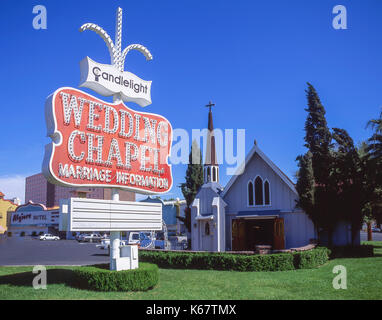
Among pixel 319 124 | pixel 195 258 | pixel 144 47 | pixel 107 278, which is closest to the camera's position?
pixel 107 278

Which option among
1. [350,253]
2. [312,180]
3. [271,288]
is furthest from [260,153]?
[271,288]

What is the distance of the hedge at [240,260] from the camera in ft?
57.1

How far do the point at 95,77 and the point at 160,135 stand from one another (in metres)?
3.83

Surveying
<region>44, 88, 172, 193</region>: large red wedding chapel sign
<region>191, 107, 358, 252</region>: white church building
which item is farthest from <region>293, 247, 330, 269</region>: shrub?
<region>44, 88, 172, 193</region>: large red wedding chapel sign

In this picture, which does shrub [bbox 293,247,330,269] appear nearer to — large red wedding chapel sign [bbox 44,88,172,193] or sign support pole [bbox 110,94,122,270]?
large red wedding chapel sign [bbox 44,88,172,193]

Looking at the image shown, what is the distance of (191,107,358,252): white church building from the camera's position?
2419 centimetres

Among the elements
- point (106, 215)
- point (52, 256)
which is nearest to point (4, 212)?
point (52, 256)

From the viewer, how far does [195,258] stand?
18906 mm

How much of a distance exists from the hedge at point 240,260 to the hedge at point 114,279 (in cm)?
609

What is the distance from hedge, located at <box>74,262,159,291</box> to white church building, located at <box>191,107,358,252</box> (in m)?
13.4

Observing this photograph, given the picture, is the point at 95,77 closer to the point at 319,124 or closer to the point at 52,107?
the point at 52,107

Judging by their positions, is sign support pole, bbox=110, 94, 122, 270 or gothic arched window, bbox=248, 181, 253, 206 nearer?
sign support pole, bbox=110, 94, 122, 270

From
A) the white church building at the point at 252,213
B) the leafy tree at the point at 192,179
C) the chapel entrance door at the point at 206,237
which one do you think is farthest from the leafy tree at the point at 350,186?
the leafy tree at the point at 192,179
